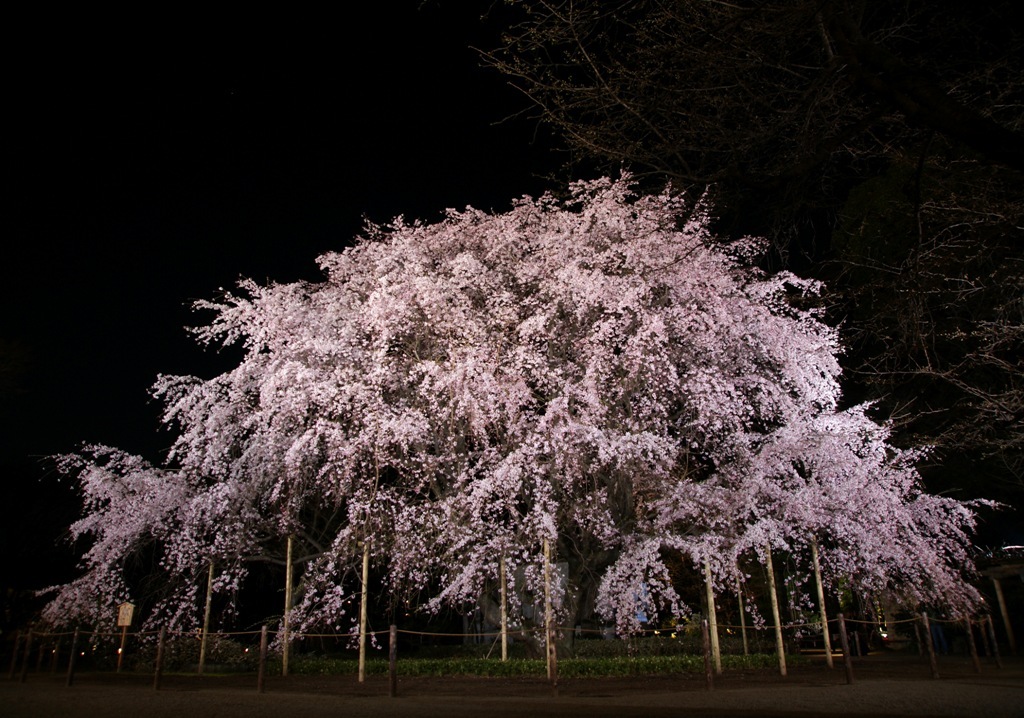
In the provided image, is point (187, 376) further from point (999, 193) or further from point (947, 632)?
point (947, 632)

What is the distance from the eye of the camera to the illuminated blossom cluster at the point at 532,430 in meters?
12.9

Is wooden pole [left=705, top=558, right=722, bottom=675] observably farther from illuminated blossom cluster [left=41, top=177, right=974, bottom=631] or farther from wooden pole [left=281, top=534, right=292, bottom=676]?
wooden pole [left=281, top=534, right=292, bottom=676]

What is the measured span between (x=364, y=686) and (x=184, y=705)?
3.73 m

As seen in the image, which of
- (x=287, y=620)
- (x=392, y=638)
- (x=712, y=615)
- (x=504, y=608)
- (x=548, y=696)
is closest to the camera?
(x=548, y=696)

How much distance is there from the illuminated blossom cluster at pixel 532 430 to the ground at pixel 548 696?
1662mm

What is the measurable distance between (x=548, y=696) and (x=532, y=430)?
493cm

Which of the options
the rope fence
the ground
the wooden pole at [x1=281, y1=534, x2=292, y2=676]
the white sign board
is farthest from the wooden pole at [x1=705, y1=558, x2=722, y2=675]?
the white sign board

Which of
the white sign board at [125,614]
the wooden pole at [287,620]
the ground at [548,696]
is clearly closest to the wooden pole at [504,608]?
the ground at [548,696]

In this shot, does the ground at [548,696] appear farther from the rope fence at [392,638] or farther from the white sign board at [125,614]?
the white sign board at [125,614]

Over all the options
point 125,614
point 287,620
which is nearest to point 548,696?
point 287,620

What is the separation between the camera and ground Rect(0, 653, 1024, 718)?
7.32 metres

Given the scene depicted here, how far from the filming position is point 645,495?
1384cm

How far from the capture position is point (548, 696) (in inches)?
376

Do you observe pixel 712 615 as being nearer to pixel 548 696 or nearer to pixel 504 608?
pixel 504 608
